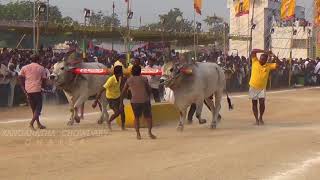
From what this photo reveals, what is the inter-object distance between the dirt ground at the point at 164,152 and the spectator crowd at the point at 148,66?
1.89 m

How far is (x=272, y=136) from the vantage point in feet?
40.8

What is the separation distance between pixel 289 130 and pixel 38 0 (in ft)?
41.9

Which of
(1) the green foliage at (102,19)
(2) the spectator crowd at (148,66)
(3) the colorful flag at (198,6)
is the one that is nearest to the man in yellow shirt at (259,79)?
(2) the spectator crowd at (148,66)

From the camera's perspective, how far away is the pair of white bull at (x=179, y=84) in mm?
13391

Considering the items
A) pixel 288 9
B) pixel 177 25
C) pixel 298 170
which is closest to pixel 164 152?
pixel 298 170

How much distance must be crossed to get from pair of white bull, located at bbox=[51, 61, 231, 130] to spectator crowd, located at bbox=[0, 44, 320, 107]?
0.59 meters

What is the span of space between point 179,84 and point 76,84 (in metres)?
2.66

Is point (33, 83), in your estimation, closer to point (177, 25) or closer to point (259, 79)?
point (259, 79)

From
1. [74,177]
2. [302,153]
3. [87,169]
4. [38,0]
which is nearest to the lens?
[74,177]

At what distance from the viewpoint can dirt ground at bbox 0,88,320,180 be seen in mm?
8341

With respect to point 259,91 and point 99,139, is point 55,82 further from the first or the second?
point 259,91

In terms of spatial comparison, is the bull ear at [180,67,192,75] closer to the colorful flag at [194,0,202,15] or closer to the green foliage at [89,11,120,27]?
the colorful flag at [194,0,202,15]

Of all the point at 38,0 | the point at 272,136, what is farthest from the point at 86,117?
the point at 38,0

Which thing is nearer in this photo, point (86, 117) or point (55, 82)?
point (55, 82)
